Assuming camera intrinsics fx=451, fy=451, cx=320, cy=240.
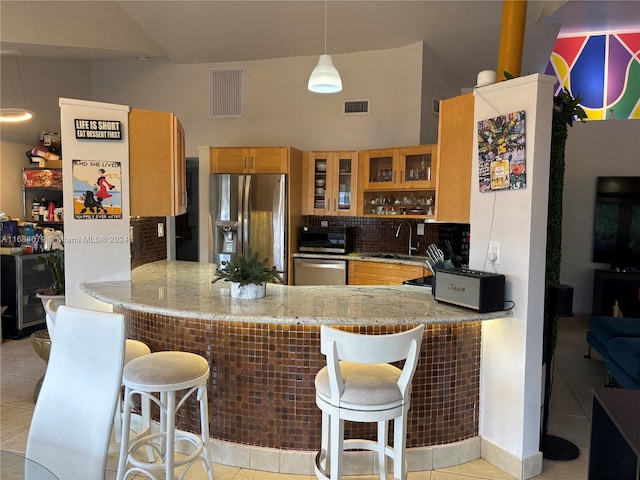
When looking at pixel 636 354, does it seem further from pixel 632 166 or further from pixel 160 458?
pixel 632 166

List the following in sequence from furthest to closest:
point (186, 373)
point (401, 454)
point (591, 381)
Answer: point (591, 381)
point (186, 373)
point (401, 454)

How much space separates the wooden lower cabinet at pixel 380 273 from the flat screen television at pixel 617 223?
108 inches

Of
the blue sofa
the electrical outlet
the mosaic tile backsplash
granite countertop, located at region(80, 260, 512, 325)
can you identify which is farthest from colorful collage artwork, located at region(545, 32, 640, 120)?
granite countertop, located at region(80, 260, 512, 325)

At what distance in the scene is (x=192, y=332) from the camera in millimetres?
2588

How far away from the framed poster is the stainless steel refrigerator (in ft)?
7.95

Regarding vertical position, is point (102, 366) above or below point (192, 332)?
above

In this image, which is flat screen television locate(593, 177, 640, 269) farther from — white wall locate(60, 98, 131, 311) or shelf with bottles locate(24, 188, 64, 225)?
shelf with bottles locate(24, 188, 64, 225)

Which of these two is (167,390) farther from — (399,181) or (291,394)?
(399,181)

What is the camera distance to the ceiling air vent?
18.4 ft

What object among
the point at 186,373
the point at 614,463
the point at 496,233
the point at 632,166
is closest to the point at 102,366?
the point at 186,373

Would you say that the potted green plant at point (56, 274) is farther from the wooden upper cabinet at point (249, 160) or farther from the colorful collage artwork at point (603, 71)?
the colorful collage artwork at point (603, 71)

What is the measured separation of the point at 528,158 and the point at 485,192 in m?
0.32

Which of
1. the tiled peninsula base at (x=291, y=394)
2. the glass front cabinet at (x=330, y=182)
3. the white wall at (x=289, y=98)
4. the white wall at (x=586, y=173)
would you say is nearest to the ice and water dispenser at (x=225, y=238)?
the glass front cabinet at (x=330, y=182)

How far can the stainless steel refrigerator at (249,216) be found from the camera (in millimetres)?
5301
